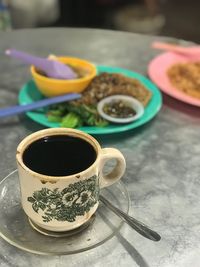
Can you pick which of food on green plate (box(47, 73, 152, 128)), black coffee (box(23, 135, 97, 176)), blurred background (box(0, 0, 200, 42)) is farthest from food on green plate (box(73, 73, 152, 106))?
blurred background (box(0, 0, 200, 42))

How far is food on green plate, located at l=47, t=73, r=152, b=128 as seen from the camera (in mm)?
801

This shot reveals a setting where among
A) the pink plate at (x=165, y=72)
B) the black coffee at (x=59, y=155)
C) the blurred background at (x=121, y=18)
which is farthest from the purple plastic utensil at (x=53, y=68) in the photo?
the blurred background at (x=121, y=18)

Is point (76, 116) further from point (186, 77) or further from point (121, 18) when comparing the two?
point (121, 18)

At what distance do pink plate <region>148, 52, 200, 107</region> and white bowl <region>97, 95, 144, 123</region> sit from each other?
0.10m

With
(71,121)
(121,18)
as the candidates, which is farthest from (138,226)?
(121,18)

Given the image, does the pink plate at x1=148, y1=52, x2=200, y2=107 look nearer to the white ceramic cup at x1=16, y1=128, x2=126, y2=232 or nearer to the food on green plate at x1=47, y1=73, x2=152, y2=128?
the food on green plate at x1=47, y1=73, x2=152, y2=128

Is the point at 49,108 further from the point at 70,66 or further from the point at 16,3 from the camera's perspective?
the point at 16,3

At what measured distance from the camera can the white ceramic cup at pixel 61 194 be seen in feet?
1.68

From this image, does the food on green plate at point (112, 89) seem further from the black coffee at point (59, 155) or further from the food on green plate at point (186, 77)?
the black coffee at point (59, 155)

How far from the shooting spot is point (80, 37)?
123cm

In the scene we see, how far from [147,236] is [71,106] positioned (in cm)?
35

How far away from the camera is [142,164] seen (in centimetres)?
74

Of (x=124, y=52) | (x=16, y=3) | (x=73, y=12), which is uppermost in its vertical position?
(x=124, y=52)

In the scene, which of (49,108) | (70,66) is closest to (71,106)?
(49,108)
